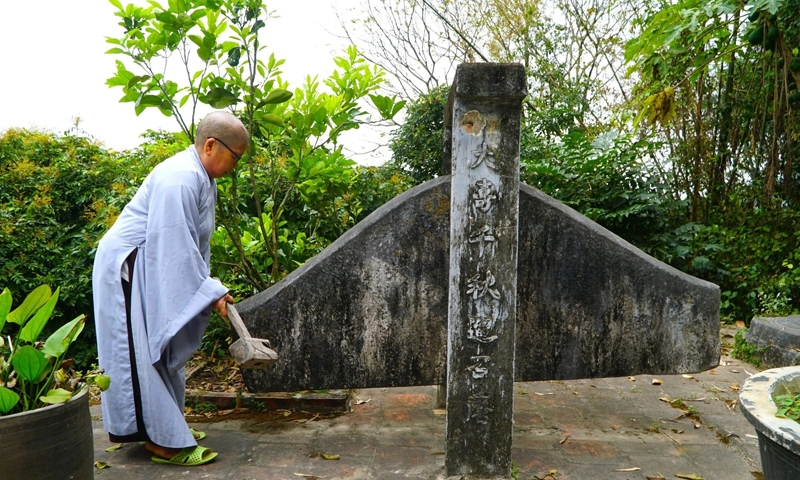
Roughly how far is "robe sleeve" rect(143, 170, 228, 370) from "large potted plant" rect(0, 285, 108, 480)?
0.43 m

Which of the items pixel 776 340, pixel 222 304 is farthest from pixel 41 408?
pixel 776 340

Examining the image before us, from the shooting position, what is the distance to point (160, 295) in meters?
3.09

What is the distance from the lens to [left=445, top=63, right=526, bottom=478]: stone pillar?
2.85m

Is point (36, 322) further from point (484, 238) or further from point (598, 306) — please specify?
point (598, 306)

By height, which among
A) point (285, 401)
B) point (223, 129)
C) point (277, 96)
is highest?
point (277, 96)

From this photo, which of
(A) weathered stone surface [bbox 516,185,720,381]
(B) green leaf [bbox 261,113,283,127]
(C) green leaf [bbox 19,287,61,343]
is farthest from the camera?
(B) green leaf [bbox 261,113,283,127]

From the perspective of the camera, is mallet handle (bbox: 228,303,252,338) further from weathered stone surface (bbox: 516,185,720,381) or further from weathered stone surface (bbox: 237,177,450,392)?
weathered stone surface (bbox: 516,185,720,381)

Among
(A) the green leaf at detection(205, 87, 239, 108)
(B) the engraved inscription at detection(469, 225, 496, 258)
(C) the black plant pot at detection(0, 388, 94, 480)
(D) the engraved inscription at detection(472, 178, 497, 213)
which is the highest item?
(A) the green leaf at detection(205, 87, 239, 108)

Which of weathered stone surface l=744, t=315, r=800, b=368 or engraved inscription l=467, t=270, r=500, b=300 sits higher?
engraved inscription l=467, t=270, r=500, b=300

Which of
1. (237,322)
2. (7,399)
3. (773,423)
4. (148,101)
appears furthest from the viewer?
(148,101)

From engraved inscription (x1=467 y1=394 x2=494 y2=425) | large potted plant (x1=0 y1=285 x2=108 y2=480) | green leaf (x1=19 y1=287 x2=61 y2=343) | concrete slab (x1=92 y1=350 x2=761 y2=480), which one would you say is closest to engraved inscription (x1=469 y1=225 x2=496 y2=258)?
engraved inscription (x1=467 y1=394 x2=494 y2=425)

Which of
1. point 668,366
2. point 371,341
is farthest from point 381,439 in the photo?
point 668,366

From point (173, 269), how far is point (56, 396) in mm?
781

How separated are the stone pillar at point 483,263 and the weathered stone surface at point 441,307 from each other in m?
0.40
